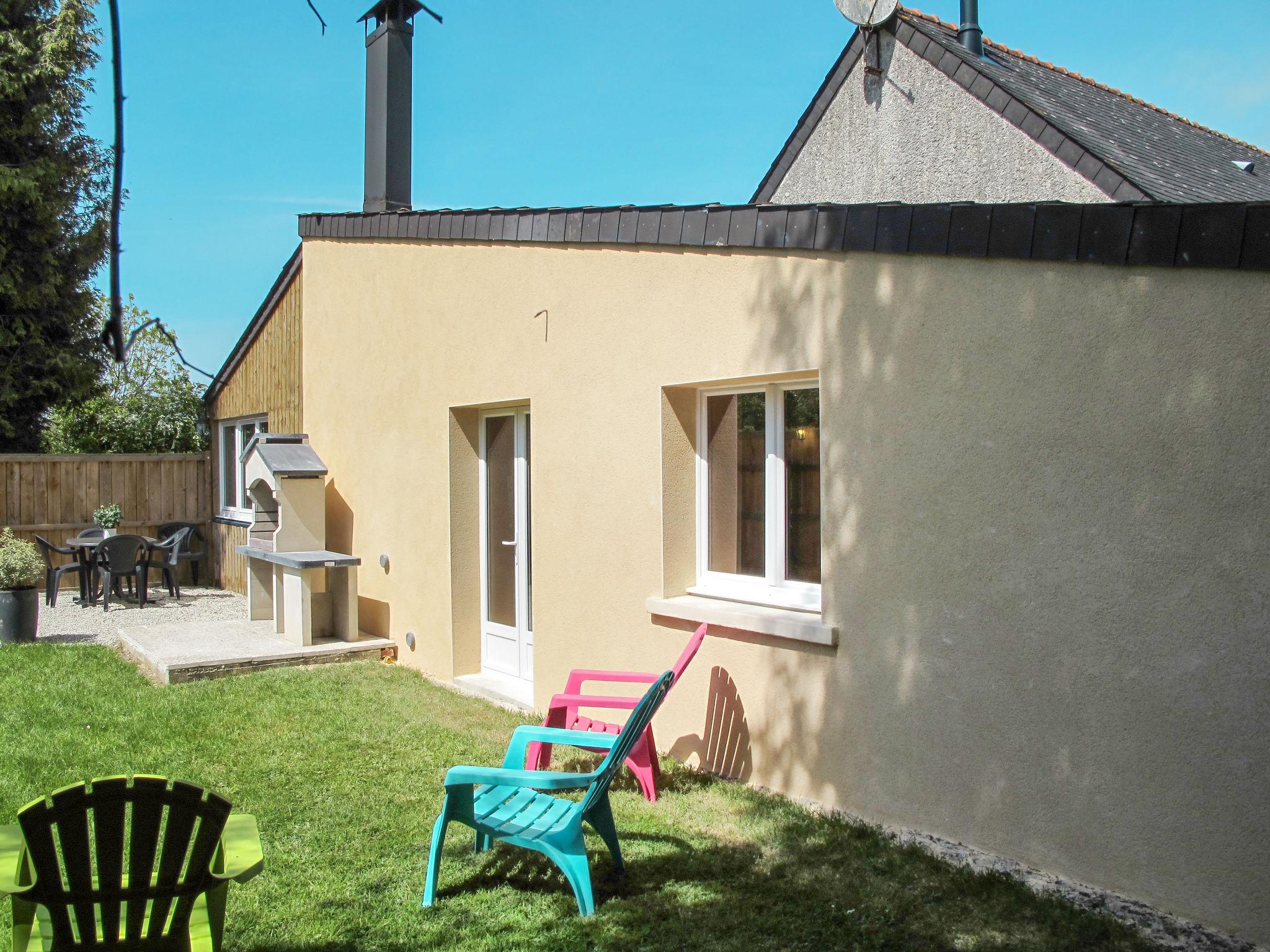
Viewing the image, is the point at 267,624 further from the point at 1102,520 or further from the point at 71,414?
the point at 71,414

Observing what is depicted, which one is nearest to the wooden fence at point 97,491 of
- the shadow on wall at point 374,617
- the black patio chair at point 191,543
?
the black patio chair at point 191,543

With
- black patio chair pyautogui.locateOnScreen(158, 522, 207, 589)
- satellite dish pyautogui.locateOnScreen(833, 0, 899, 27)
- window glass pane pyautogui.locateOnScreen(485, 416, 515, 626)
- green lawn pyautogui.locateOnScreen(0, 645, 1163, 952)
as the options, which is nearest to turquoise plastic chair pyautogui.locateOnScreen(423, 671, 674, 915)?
green lawn pyautogui.locateOnScreen(0, 645, 1163, 952)

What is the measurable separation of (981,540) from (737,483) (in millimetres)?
1905

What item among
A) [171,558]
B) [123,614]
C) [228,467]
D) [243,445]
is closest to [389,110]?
[243,445]

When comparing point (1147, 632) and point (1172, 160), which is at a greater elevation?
point (1172, 160)

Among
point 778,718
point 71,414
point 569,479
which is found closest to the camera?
point 778,718

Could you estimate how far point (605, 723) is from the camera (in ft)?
19.2

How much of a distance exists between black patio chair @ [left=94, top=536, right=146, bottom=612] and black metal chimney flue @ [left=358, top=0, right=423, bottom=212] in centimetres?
556

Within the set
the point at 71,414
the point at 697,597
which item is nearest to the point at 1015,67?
the point at 697,597

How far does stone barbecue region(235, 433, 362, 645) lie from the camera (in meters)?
9.67

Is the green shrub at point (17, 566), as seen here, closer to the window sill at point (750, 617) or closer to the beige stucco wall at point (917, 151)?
the window sill at point (750, 617)

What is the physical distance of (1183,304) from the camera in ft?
12.5

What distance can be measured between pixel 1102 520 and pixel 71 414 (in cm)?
2027

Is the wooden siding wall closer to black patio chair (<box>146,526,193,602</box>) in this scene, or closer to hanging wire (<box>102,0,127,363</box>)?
black patio chair (<box>146,526,193,602</box>)
